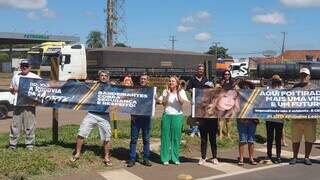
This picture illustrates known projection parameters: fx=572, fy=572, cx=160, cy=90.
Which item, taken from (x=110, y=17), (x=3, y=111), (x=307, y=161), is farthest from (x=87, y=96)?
(x=110, y=17)

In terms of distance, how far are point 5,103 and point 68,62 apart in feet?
56.0

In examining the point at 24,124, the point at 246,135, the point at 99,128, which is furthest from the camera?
the point at 246,135

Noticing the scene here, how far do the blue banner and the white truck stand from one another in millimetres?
9794

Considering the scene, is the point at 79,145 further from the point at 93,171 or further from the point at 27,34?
the point at 27,34

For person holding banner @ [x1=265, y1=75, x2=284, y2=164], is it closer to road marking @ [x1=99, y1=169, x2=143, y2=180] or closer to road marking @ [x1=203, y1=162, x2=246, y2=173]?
road marking @ [x1=203, y1=162, x2=246, y2=173]

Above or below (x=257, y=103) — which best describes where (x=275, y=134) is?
below

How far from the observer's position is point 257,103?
36.9ft

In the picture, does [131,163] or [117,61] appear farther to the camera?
[117,61]

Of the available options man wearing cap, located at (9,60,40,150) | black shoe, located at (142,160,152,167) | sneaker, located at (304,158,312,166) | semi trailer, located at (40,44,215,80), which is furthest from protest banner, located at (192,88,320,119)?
semi trailer, located at (40,44,215,80)

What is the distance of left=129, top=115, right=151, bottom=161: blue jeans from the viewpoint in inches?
410

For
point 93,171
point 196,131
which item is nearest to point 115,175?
point 93,171

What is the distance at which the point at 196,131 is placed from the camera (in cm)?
1354

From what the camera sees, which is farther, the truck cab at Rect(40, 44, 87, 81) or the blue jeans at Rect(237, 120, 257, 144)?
the truck cab at Rect(40, 44, 87, 81)

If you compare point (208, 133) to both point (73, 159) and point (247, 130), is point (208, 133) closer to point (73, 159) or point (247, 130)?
point (247, 130)
